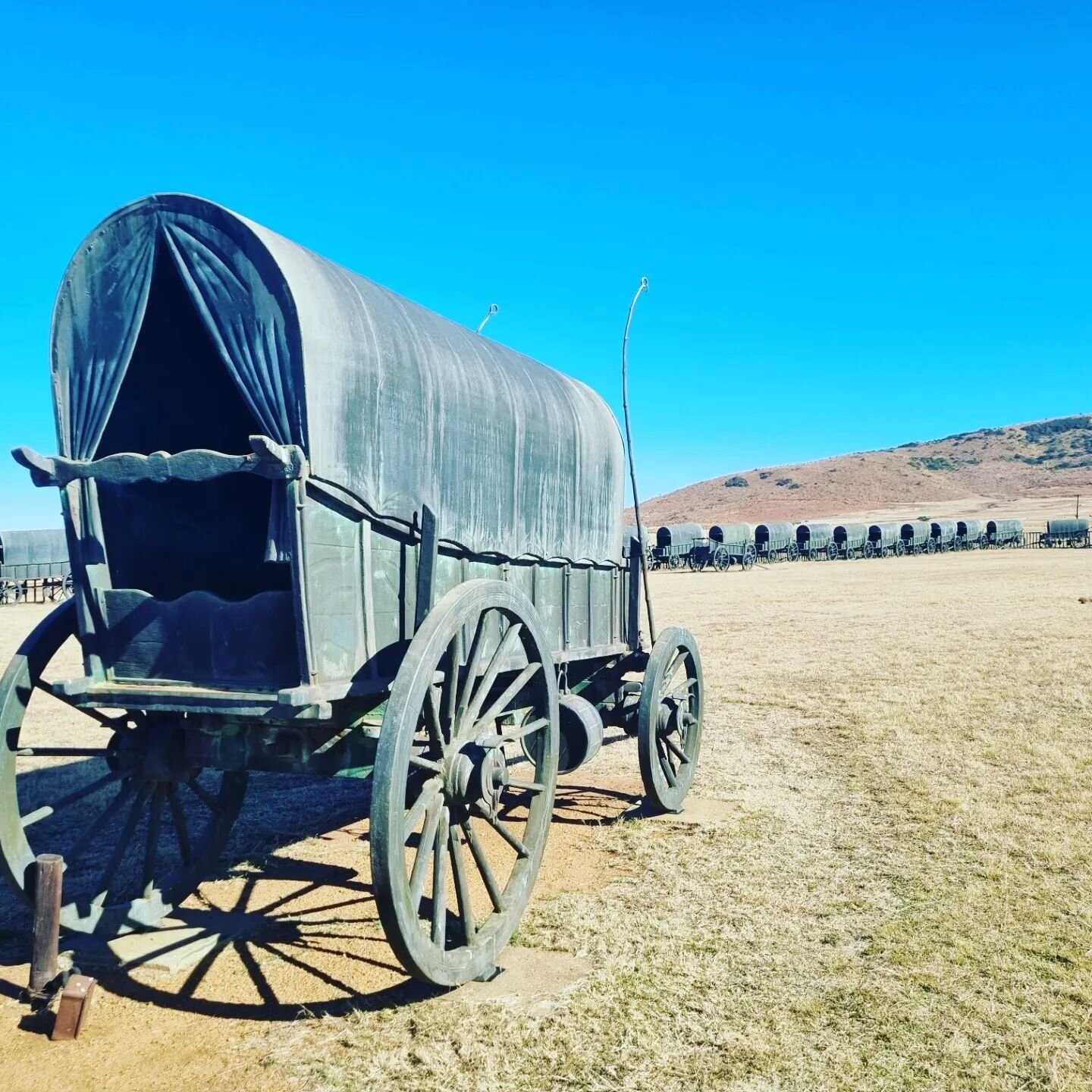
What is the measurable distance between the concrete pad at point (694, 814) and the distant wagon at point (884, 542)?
166ft

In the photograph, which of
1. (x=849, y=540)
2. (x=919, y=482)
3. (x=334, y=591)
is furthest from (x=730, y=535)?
(x=919, y=482)

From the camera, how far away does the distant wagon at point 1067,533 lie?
5881cm

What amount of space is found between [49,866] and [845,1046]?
314 centimetres

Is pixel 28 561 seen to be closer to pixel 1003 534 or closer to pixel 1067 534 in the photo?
pixel 1003 534

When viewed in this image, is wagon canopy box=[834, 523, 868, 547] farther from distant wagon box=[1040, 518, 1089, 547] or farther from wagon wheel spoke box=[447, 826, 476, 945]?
wagon wheel spoke box=[447, 826, 476, 945]

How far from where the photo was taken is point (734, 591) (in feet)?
99.3

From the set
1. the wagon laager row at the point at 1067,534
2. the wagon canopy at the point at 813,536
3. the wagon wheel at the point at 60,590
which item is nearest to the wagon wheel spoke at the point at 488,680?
the wagon wheel at the point at 60,590

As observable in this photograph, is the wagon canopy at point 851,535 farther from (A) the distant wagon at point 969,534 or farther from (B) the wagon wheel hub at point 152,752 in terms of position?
(B) the wagon wheel hub at point 152,752

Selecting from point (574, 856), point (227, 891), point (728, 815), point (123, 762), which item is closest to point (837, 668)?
point (728, 815)

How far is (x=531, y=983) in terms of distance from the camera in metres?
4.05

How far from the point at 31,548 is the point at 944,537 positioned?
50064 mm

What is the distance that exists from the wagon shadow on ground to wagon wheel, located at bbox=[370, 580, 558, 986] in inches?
14.4

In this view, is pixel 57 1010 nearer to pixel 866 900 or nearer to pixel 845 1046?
pixel 845 1046

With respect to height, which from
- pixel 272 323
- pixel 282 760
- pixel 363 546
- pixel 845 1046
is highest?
pixel 272 323
